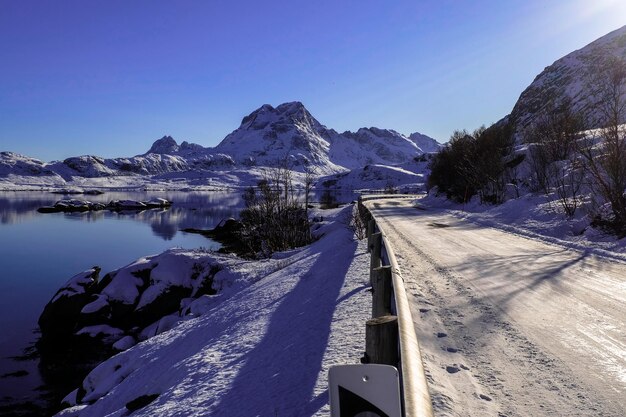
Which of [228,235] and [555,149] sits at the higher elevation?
[555,149]

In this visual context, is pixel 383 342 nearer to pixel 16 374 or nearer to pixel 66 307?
pixel 16 374

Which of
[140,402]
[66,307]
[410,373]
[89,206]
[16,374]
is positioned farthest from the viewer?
[89,206]

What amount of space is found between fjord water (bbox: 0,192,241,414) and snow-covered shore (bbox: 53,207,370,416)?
538 cm

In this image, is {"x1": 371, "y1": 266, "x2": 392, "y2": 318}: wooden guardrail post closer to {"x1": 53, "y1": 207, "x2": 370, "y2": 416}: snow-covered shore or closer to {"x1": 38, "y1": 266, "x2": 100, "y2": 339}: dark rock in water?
{"x1": 53, "y1": 207, "x2": 370, "y2": 416}: snow-covered shore

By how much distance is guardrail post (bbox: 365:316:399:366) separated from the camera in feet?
10.3

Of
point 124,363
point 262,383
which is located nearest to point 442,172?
point 124,363

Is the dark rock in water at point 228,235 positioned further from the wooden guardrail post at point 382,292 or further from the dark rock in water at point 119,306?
the wooden guardrail post at point 382,292

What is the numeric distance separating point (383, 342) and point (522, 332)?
120 inches

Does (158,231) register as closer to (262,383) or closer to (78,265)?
(78,265)

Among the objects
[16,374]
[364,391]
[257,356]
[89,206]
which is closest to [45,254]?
[16,374]

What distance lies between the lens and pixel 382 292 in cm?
478

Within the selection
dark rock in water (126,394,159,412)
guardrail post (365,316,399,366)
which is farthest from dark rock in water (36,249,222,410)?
guardrail post (365,316,399,366)

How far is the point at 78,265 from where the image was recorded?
89.5 ft

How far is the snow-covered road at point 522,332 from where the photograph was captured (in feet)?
12.0
